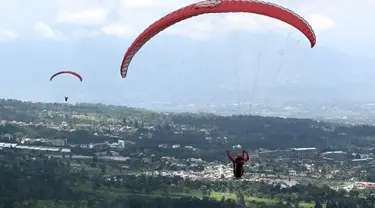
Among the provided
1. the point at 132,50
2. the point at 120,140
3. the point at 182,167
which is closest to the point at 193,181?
the point at 182,167

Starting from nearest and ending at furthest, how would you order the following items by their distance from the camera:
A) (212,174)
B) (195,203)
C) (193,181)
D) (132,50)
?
(132,50) < (195,203) < (193,181) < (212,174)

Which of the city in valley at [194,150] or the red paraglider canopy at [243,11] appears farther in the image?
the city in valley at [194,150]

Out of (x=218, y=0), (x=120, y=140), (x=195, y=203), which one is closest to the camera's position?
(x=218, y=0)

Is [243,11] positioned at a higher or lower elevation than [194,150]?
higher

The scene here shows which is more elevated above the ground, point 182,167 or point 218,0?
point 218,0

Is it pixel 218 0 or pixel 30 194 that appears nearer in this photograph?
pixel 218 0

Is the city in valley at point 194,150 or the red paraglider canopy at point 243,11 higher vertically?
the red paraglider canopy at point 243,11

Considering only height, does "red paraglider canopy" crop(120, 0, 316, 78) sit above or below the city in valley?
above

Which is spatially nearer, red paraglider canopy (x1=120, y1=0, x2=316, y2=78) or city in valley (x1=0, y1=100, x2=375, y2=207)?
red paraglider canopy (x1=120, y1=0, x2=316, y2=78)

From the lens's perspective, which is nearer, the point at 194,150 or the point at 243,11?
the point at 243,11

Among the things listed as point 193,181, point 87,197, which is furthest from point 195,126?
point 87,197

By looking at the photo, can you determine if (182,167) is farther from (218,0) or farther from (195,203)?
(218,0)
